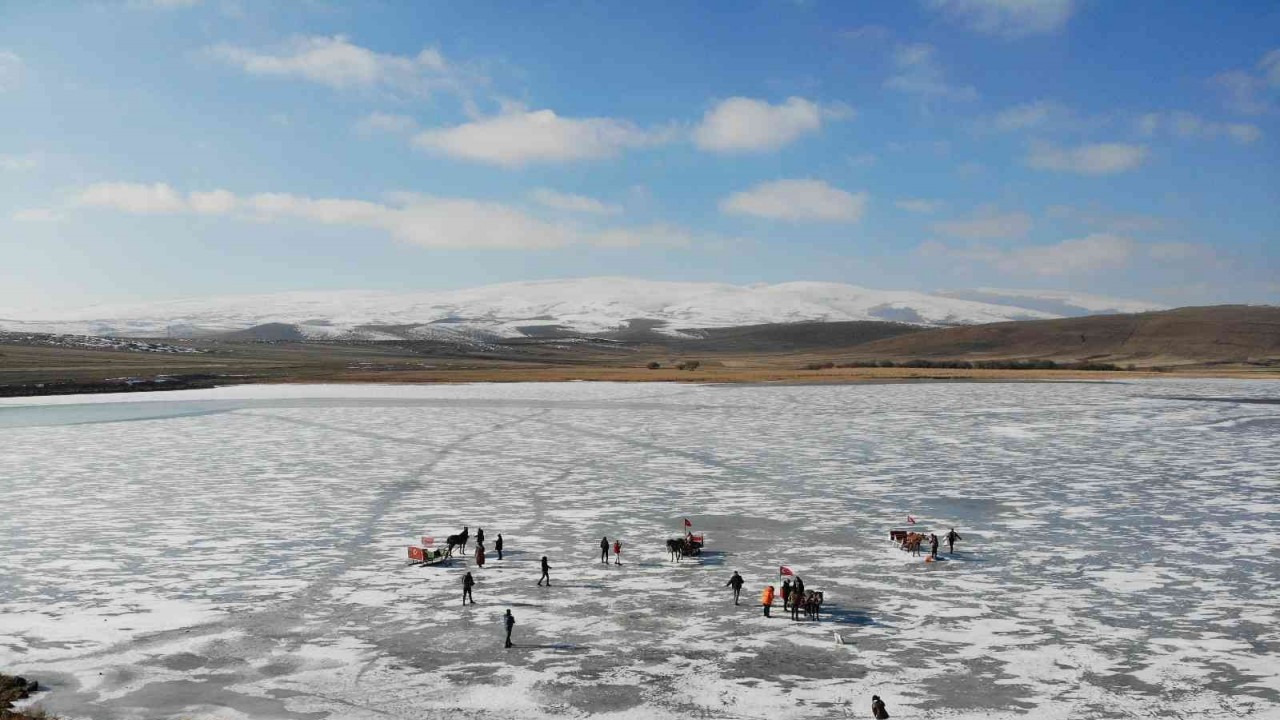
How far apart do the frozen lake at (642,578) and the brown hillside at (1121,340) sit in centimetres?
10766

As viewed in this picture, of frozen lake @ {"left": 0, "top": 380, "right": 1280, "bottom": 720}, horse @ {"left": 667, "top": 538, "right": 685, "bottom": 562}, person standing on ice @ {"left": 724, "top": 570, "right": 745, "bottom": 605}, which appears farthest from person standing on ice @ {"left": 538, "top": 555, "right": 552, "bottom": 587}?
person standing on ice @ {"left": 724, "top": 570, "right": 745, "bottom": 605}

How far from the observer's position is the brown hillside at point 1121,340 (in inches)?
5251

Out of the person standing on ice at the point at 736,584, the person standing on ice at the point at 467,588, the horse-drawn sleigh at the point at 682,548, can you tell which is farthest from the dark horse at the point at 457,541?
the person standing on ice at the point at 736,584

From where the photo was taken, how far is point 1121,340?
151 m

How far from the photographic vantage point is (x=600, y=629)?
47.8 ft

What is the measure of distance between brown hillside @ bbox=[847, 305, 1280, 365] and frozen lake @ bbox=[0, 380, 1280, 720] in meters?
108

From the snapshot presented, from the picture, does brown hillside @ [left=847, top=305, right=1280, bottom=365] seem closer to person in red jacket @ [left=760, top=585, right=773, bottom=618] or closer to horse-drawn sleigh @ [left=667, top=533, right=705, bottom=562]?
horse-drawn sleigh @ [left=667, top=533, right=705, bottom=562]

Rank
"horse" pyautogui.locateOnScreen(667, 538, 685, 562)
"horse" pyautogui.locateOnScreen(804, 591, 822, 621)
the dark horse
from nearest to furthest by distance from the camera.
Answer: "horse" pyautogui.locateOnScreen(804, 591, 822, 621) < "horse" pyautogui.locateOnScreen(667, 538, 685, 562) < the dark horse

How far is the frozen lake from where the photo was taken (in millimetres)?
12070

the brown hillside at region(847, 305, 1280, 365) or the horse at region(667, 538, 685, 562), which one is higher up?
the brown hillside at region(847, 305, 1280, 365)

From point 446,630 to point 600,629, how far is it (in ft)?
7.43

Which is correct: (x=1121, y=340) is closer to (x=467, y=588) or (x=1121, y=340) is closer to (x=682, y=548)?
(x=682, y=548)

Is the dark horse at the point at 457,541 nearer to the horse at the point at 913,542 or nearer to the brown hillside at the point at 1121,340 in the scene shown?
the horse at the point at 913,542

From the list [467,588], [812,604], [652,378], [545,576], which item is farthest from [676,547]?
[652,378]
